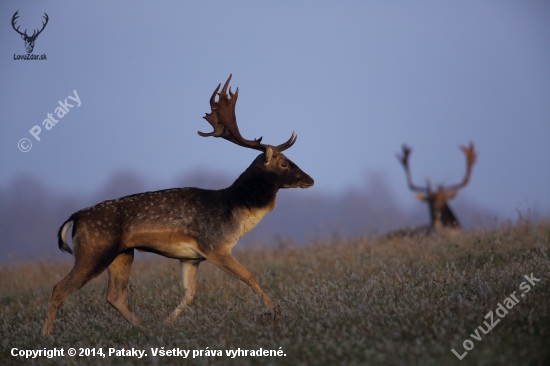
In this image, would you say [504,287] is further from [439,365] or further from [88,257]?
Result: [88,257]

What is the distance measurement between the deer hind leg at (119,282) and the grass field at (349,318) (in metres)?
0.18

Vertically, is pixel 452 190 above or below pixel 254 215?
below

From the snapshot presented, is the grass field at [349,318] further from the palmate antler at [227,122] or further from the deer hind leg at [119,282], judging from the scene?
the palmate antler at [227,122]

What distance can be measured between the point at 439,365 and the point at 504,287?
2401 mm

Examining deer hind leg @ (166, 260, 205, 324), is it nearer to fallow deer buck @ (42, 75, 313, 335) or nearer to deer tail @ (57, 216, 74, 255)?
fallow deer buck @ (42, 75, 313, 335)

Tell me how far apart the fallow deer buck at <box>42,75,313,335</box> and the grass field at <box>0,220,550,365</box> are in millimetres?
436

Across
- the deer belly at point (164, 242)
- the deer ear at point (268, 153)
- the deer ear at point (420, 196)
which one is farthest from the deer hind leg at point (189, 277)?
the deer ear at point (420, 196)

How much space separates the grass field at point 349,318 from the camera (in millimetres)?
4980

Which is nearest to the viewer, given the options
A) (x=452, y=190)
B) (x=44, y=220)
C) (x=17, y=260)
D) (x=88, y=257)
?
(x=88, y=257)

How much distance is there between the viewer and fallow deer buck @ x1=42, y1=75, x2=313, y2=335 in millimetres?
7516

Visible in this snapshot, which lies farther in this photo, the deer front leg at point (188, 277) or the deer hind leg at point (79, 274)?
the deer front leg at point (188, 277)

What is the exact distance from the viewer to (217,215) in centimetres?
784

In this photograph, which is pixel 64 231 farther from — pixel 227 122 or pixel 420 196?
pixel 420 196

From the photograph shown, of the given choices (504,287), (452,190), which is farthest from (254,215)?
(452,190)
